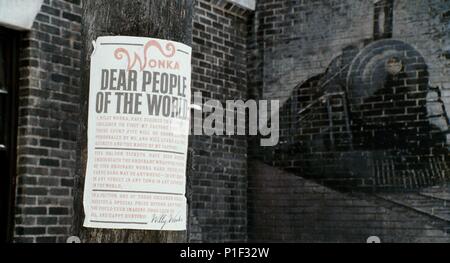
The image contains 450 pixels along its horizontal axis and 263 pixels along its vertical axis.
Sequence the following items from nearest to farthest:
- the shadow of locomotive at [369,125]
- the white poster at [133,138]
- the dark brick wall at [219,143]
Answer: the white poster at [133,138] → the shadow of locomotive at [369,125] → the dark brick wall at [219,143]

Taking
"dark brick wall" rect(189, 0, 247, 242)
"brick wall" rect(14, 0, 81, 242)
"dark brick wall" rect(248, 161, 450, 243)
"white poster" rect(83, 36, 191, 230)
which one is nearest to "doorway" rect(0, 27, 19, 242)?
"brick wall" rect(14, 0, 81, 242)

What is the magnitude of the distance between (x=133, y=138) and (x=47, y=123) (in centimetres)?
425

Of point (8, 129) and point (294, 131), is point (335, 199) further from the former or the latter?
point (8, 129)

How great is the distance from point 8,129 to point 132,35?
4188 mm

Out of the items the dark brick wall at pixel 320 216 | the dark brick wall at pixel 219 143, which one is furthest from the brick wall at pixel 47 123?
the dark brick wall at pixel 320 216

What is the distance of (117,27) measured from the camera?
241 centimetres

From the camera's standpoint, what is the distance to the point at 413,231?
789 cm

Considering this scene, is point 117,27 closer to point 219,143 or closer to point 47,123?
point 47,123

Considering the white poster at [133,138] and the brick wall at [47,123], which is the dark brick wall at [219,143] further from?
the white poster at [133,138]

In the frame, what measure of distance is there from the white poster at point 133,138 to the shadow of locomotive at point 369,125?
19.6ft

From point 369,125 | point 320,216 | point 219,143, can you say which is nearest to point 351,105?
point 369,125

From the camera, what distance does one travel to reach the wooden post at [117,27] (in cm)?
239

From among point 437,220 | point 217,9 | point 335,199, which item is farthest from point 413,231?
point 217,9

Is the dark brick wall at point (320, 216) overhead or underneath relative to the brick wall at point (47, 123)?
underneath
